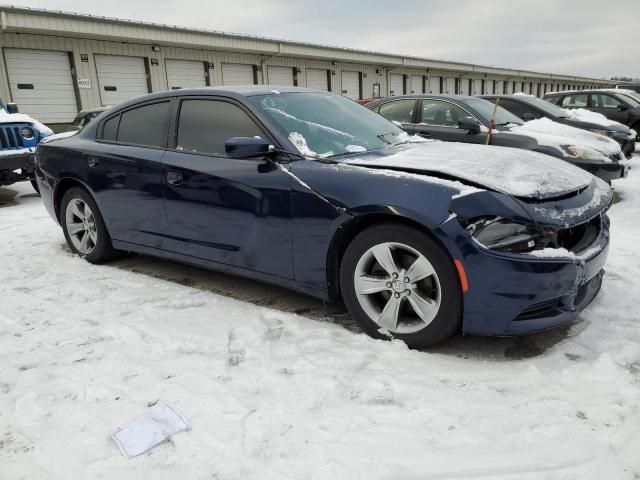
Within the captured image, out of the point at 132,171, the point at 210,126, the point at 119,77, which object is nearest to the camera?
the point at 210,126

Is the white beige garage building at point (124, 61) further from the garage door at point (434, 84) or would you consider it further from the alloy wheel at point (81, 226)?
the alloy wheel at point (81, 226)

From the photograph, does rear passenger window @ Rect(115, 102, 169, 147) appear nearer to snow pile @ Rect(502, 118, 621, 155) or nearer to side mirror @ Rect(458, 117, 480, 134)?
side mirror @ Rect(458, 117, 480, 134)

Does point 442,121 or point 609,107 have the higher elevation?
point 442,121

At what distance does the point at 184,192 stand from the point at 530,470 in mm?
2704

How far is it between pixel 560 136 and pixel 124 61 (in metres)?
15.7

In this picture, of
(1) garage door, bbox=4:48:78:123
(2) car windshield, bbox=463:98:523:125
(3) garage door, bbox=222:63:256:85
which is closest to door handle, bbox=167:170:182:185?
(2) car windshield, bbox=463:98:523:125

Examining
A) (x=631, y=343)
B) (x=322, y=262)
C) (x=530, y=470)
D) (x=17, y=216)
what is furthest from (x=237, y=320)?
(x=17, y=216)

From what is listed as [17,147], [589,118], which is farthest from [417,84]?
[17,147]

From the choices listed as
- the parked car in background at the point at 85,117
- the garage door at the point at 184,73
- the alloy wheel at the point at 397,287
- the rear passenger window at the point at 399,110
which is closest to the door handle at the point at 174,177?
the alloy wheel at the point at 397,287

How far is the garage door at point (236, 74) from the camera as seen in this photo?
2084 centimetres

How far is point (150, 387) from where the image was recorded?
2420 mm

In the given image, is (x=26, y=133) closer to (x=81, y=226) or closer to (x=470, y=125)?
(x=81, y=226)

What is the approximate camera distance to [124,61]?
1756 centimetres

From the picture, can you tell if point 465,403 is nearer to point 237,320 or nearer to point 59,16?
point 237,320
